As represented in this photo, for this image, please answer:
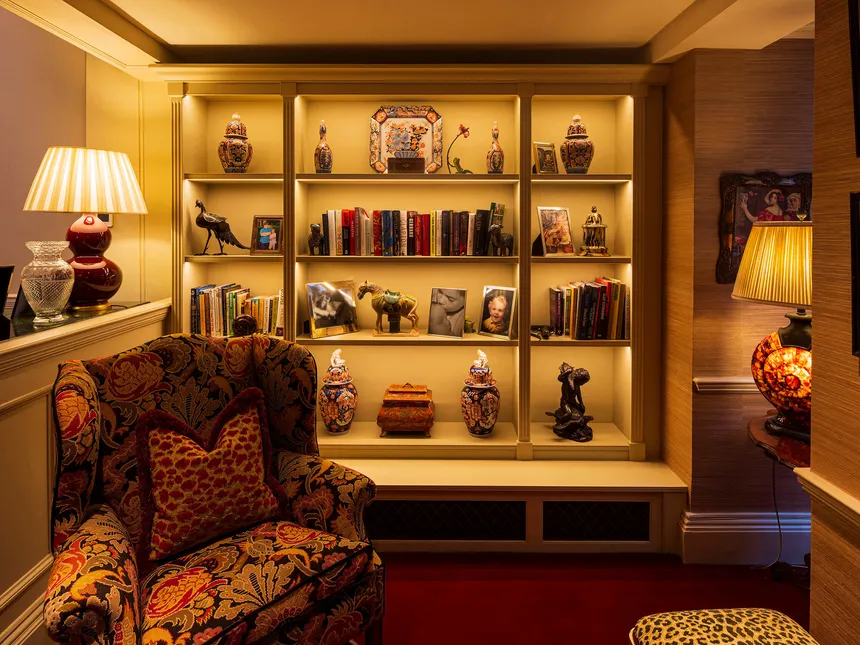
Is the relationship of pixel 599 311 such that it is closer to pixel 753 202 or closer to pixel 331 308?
pixel 753 202

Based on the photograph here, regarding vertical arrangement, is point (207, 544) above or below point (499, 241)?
below

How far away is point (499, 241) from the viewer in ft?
10.7

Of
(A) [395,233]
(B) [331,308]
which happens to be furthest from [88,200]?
(A) [395,233]

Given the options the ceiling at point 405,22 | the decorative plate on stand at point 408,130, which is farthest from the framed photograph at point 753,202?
the decorative plate on stand at point 408,130

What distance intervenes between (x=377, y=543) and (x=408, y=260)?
4.44 ft

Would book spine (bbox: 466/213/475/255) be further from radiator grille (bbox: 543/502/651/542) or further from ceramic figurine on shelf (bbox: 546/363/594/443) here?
radiator grille (bbox: 543/502/651/542)

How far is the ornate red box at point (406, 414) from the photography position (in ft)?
10.9

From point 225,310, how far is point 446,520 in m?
1.50

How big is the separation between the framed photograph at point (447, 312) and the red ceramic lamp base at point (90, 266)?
1506 mm

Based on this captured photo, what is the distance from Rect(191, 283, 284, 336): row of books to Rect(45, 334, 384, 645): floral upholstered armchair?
1.05 meters

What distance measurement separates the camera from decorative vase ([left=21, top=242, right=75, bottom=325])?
237 centimetres

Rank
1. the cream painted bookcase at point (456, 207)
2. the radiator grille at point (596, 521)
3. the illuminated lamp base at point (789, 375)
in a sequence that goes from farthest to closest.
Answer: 1. the cream painted bookcase at point (456, 207)
2. the radiator grille at point (596, 521)
3. the illuminated lamp base at point (789, 375)

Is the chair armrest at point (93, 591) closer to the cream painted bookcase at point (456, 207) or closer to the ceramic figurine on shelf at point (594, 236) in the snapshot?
the cream painted bookcase at point (456, 207)

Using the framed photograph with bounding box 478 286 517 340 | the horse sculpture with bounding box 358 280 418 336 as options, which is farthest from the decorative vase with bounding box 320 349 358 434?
the framed photograph with bounding box 478 286 517 340
